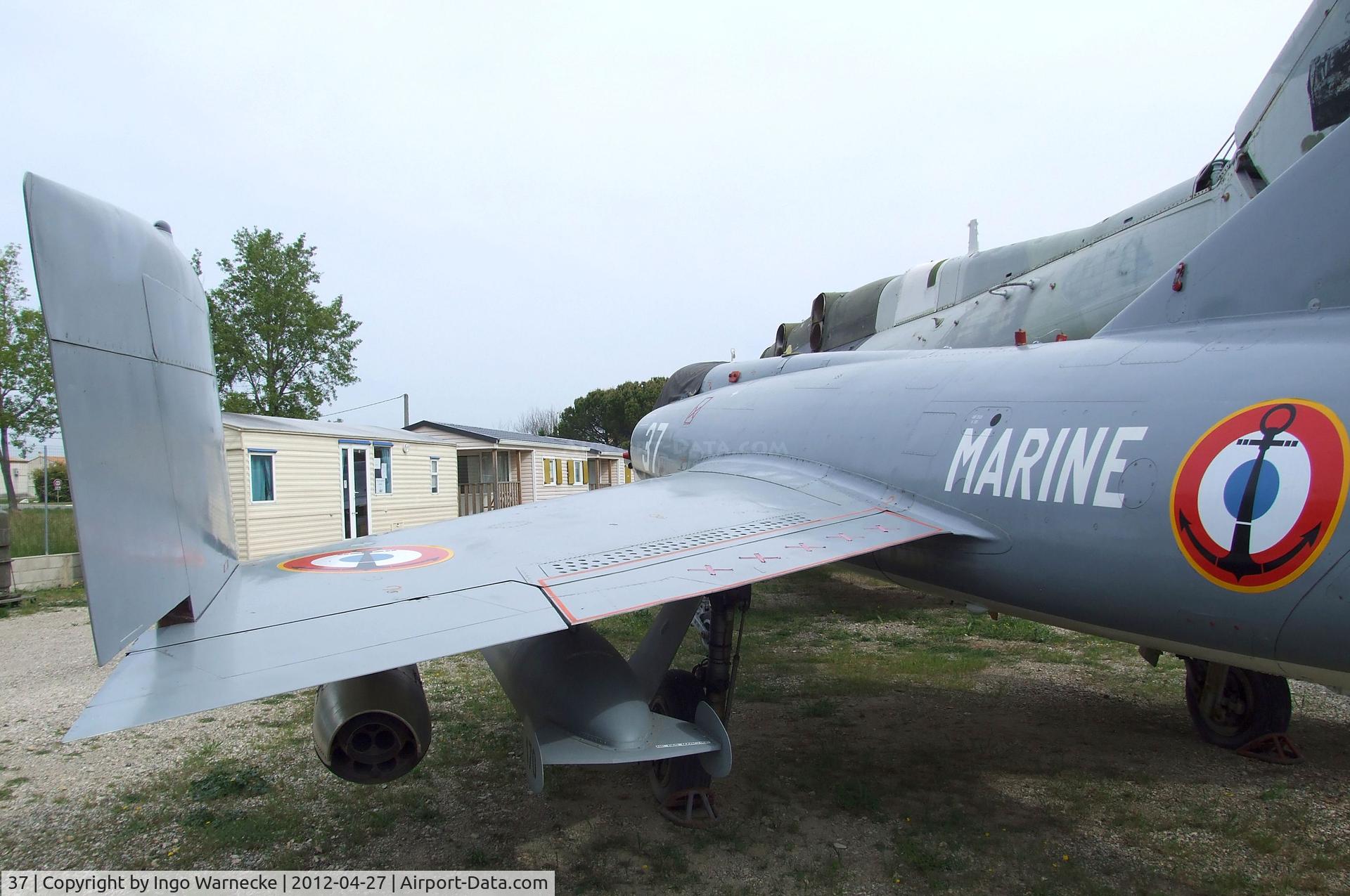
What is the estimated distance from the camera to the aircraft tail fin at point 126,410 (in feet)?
6.70

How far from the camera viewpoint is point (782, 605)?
11477 mm

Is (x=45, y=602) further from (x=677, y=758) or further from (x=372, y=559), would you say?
(x=677, y=758)

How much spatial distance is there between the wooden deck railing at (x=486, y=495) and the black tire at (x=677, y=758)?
63.4 ft

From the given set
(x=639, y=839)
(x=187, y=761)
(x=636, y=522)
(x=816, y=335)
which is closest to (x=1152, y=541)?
(x=636, y=522)

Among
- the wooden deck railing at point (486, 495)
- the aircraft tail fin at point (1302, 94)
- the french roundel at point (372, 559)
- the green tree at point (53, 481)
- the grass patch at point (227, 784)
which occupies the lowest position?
the green tree at point (53, 481)

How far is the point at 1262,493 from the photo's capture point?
2.80m

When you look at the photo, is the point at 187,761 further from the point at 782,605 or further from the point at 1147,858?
the point at 782,605

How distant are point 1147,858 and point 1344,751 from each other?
2659 mm

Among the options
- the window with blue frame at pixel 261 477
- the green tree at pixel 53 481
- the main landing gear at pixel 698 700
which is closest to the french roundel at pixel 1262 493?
the main landing gear at pixel 698 700

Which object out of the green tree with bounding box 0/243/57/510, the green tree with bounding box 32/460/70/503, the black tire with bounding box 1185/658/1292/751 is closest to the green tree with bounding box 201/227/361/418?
the green tree with bounding box 0/243/57/510

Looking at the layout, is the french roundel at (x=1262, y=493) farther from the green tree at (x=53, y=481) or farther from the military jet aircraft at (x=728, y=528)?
the green tree at (x=53, y=481)

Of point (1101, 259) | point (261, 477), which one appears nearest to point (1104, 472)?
point (1101, 259)

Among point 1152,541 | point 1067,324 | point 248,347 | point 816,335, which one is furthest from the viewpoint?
point 248,347

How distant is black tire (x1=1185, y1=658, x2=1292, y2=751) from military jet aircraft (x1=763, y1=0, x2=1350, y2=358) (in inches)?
111
